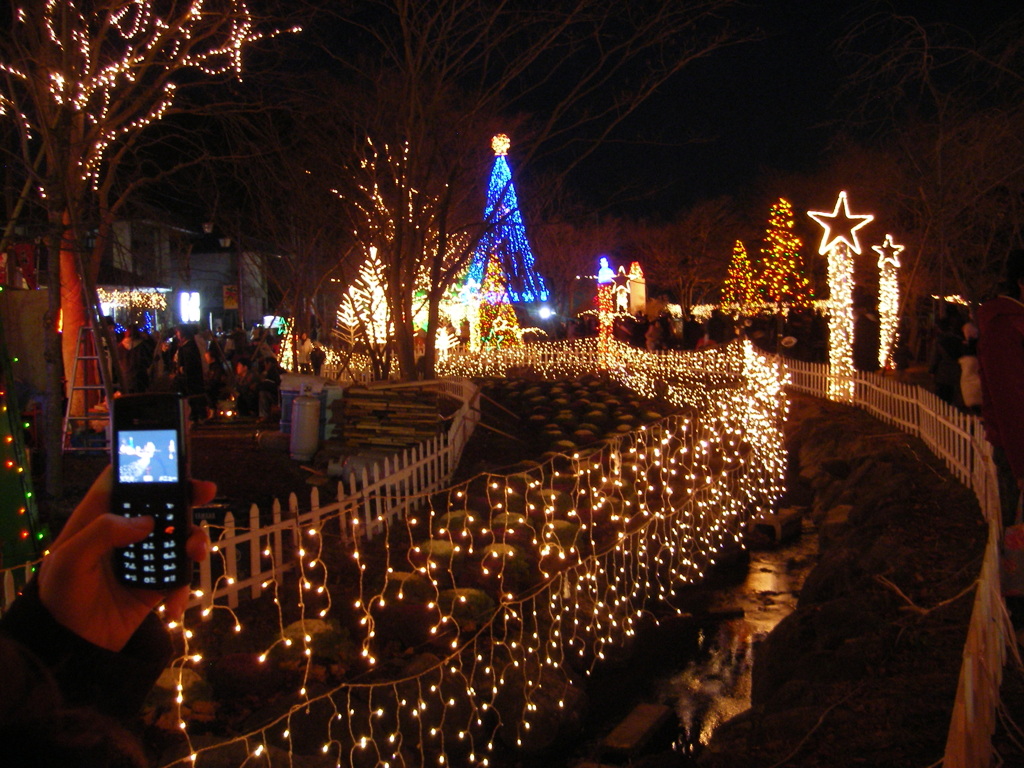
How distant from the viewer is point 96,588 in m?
1.43

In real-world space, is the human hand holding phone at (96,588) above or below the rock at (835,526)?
above

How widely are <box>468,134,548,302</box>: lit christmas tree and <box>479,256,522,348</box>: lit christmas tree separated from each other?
0.82 ft

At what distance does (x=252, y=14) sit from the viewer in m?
8.41

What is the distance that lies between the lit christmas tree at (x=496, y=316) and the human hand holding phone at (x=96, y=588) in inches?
814

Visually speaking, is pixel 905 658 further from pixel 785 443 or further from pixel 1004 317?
pixel 785 443

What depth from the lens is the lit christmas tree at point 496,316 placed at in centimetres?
2263

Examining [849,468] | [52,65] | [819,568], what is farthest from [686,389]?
[52,65]

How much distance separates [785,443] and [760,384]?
1255mm

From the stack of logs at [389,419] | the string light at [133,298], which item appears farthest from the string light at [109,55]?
the string light at [133,298]

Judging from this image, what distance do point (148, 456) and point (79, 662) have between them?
18.0 inches

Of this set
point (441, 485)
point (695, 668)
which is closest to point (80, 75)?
point (441, 485)

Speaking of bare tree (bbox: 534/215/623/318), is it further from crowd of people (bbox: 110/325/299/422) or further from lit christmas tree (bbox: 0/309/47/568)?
lit christmas tree (bbox: 0/309/47/568)

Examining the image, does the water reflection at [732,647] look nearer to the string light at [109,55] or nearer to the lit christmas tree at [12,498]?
the lit christmas tree at [12,498]

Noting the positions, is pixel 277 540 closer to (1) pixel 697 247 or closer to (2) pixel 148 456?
(2) pixel 148 456
